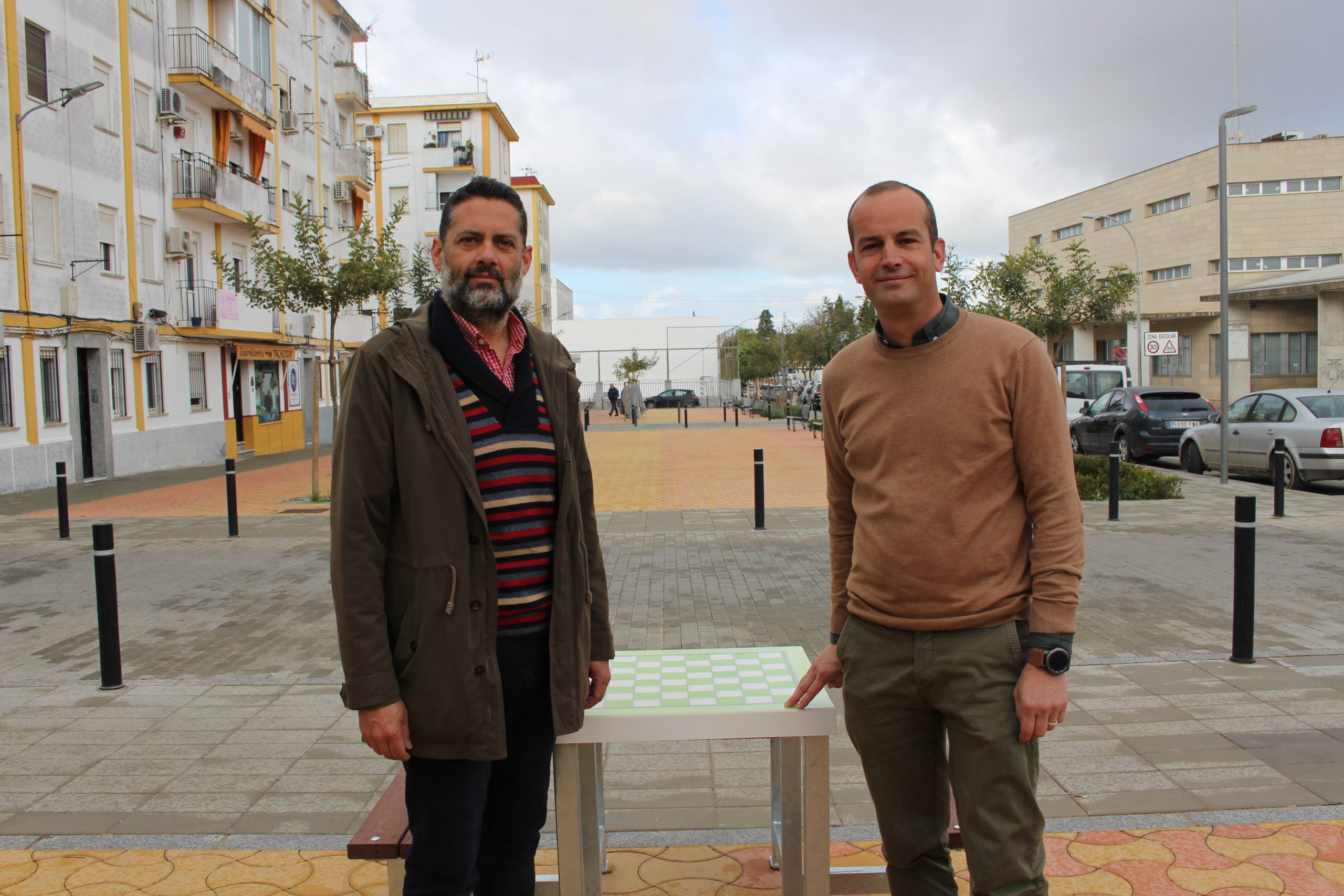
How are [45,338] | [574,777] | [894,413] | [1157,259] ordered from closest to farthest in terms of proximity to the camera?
[894,413], [574,777], [45,338], [1157,259]

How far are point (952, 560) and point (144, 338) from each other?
22.9 meters

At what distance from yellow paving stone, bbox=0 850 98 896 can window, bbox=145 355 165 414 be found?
21122 mm

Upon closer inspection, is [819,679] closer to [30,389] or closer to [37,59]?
[30,389]

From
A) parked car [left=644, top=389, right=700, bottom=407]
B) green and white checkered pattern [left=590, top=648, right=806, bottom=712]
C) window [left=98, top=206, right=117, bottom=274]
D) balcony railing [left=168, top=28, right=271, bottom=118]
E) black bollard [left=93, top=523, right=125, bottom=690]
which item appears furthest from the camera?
parked car [left=644, top=389, right=700, bottom=407]

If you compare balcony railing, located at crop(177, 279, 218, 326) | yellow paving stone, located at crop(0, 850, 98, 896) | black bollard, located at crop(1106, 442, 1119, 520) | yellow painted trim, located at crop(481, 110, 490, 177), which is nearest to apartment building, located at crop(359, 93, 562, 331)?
yellow painted trim, located at crop(481, 110, 490, 177)

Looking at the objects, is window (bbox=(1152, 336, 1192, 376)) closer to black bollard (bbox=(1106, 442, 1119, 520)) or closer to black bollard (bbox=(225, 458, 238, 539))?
black bollard (bbox=(1106, 442, 1119, 520))

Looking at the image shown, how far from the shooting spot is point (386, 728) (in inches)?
85.0

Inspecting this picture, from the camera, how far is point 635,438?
31.4m

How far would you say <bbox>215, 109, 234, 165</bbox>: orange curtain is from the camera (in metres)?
26.0

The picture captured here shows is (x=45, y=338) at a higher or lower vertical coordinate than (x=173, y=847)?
higher

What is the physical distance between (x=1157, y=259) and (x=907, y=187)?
53650 mm

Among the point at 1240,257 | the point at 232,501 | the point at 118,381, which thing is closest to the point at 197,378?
the point at 118,381

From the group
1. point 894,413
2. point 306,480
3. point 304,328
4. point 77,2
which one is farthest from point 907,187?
point 304,328

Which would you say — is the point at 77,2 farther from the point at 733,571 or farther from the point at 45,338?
the point at 733,571
